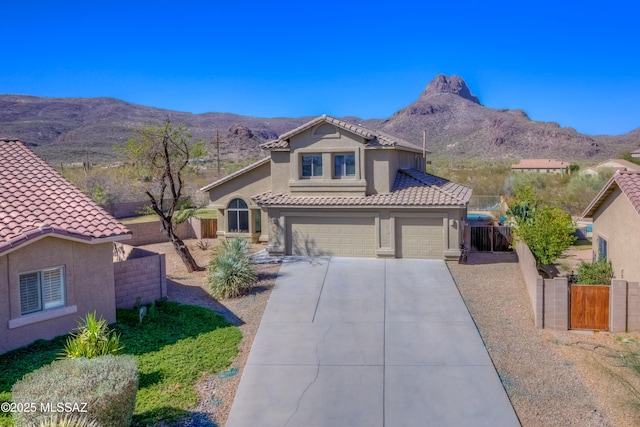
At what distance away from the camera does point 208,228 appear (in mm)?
30469

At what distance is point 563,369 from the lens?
1144cm

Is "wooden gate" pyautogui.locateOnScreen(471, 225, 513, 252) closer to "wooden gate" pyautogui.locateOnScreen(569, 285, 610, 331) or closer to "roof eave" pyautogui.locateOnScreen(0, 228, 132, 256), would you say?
"wooden gate" pyautogui.locateOnScreen(569, 285, 610, 331)

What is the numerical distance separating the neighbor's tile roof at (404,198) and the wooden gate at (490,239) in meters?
2.14

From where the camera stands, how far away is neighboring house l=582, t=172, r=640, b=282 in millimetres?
15453

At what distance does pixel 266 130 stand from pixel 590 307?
10474cm

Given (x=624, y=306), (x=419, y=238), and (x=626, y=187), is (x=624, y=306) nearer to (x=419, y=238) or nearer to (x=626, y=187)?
(x=626, y=187)

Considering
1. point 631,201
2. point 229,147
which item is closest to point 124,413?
point 631,201

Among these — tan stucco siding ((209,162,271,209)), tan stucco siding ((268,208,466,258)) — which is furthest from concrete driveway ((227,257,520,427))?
tan stucco siding ((209,162,271,209))

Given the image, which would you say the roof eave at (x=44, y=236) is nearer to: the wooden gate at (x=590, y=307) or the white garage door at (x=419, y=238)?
the wooden gate at (x=590, y=307)

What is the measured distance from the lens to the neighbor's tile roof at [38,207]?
12.7 m

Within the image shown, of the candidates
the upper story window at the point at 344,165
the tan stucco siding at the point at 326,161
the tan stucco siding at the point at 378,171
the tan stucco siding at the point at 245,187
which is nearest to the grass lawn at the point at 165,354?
the tan stucco siding at the point at 326,161

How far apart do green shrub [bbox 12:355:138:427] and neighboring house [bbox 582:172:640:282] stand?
13988mm

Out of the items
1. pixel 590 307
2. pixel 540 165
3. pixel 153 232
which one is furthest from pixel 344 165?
pixel 540 165

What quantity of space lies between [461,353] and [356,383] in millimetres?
3062
